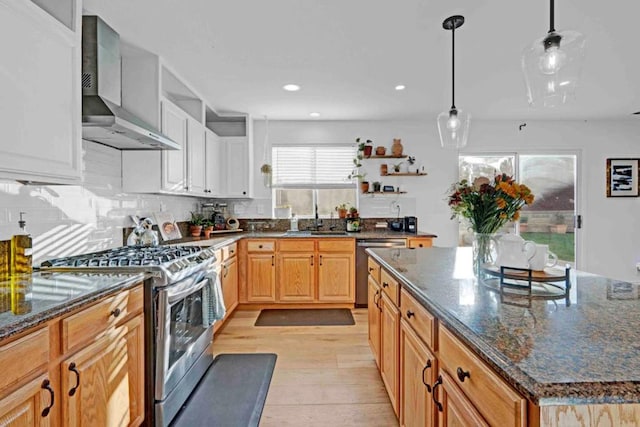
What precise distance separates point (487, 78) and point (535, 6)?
119 centimetres

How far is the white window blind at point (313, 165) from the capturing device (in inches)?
191

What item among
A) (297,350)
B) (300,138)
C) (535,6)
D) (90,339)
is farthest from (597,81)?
(90,339)

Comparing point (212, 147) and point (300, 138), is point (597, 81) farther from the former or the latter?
point (212, 147)

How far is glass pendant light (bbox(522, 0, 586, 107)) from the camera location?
1.47m

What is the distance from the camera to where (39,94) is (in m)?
1.57

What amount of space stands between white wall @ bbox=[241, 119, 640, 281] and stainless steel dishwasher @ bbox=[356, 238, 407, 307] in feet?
2.66

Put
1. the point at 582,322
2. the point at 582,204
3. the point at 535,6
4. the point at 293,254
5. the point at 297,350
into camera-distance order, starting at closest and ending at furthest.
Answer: the point at 582,322 → the point at 535,6 → the point at 297,350 → the point at 293,254 → the point at 582,204

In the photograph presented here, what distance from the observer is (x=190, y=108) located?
382 cm

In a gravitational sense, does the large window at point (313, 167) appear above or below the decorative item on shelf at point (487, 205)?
above

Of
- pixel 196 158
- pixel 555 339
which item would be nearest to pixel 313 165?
pixel 196 158

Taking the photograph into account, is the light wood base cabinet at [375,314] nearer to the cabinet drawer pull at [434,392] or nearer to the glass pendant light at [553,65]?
the cabinet drawer pull at [434,392]

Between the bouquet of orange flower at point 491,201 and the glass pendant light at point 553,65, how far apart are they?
1.55 ft

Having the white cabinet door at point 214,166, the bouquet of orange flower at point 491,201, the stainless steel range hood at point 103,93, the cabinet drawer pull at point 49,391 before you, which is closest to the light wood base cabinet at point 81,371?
the cabinet drawer pull at point 49,391

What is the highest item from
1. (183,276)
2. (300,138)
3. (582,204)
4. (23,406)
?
(300,138)
